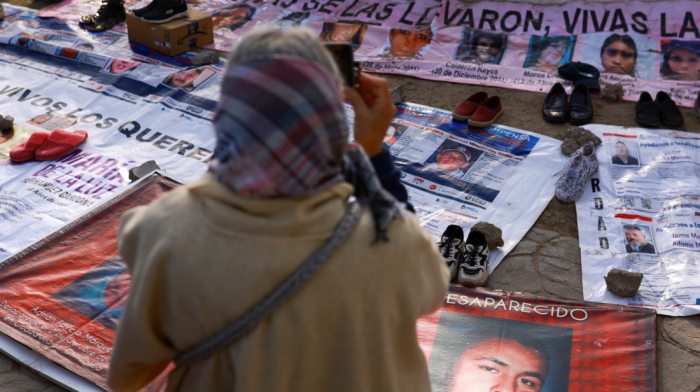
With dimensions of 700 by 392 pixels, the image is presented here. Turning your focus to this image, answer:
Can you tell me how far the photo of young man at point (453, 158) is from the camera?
3221 millimetres

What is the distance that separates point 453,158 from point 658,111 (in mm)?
1552

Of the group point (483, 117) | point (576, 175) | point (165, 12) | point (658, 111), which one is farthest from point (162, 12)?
point (658, 111)

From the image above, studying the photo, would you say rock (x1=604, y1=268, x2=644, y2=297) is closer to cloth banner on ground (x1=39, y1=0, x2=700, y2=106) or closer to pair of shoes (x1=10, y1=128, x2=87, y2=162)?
cloth banner on ground (x1=39, y1=0, x2=700, y2=106)

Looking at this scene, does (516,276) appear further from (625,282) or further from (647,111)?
(647,111)

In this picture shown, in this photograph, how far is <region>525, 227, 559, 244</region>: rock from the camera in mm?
2770

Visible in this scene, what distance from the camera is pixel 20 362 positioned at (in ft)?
6.70

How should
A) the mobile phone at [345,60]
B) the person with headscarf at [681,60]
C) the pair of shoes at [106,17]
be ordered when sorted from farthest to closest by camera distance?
the pair of shoes at [106,17] < the person with headscarf at [681,60] < the mobile phone at [345,60]

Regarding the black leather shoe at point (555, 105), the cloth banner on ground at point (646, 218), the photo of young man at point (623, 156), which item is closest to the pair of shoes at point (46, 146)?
the cloth banner on ground at point (646, 218)

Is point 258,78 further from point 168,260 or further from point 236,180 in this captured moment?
point 168,260

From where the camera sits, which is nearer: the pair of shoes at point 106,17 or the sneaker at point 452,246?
the sneaker at point 452,246

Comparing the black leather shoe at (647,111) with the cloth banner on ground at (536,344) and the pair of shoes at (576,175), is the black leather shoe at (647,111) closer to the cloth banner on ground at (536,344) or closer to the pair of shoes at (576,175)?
the pair of shoes at (576,175)

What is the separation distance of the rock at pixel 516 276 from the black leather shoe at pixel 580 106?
144 centimetres

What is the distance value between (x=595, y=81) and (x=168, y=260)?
3989 mm

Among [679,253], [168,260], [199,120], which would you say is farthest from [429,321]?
[199,120]
